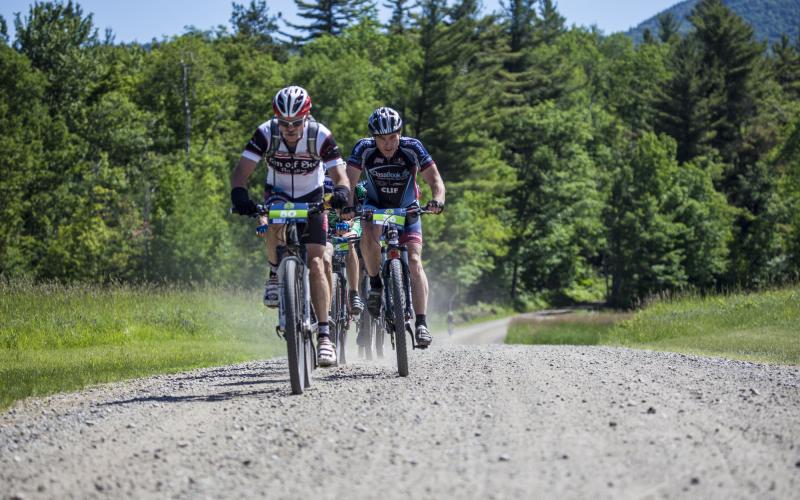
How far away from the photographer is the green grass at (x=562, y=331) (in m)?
33.0

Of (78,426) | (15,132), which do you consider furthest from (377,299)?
(15,132)

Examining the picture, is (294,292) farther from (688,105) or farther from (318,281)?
(688,105)

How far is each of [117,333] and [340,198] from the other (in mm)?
11190

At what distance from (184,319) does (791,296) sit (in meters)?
13.8

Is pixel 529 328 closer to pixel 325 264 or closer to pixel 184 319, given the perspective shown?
pixel 184 319

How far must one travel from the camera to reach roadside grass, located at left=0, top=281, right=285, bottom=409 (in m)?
12.7

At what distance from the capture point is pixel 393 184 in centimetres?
1047

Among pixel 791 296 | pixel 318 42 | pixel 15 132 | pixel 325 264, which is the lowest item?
pixel 791 296

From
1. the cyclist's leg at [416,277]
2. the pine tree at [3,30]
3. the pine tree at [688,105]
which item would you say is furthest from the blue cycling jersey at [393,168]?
the pine tree at [688,105]

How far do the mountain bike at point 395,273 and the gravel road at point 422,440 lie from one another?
2.10 ft

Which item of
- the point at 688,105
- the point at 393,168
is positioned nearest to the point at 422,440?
the point at 393,168

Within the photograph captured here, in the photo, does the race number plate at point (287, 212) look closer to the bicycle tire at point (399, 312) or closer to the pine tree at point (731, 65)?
the bicycle tire at point (399, 312)

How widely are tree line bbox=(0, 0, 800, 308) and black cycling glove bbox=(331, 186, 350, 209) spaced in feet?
104

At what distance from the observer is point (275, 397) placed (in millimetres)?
8148
